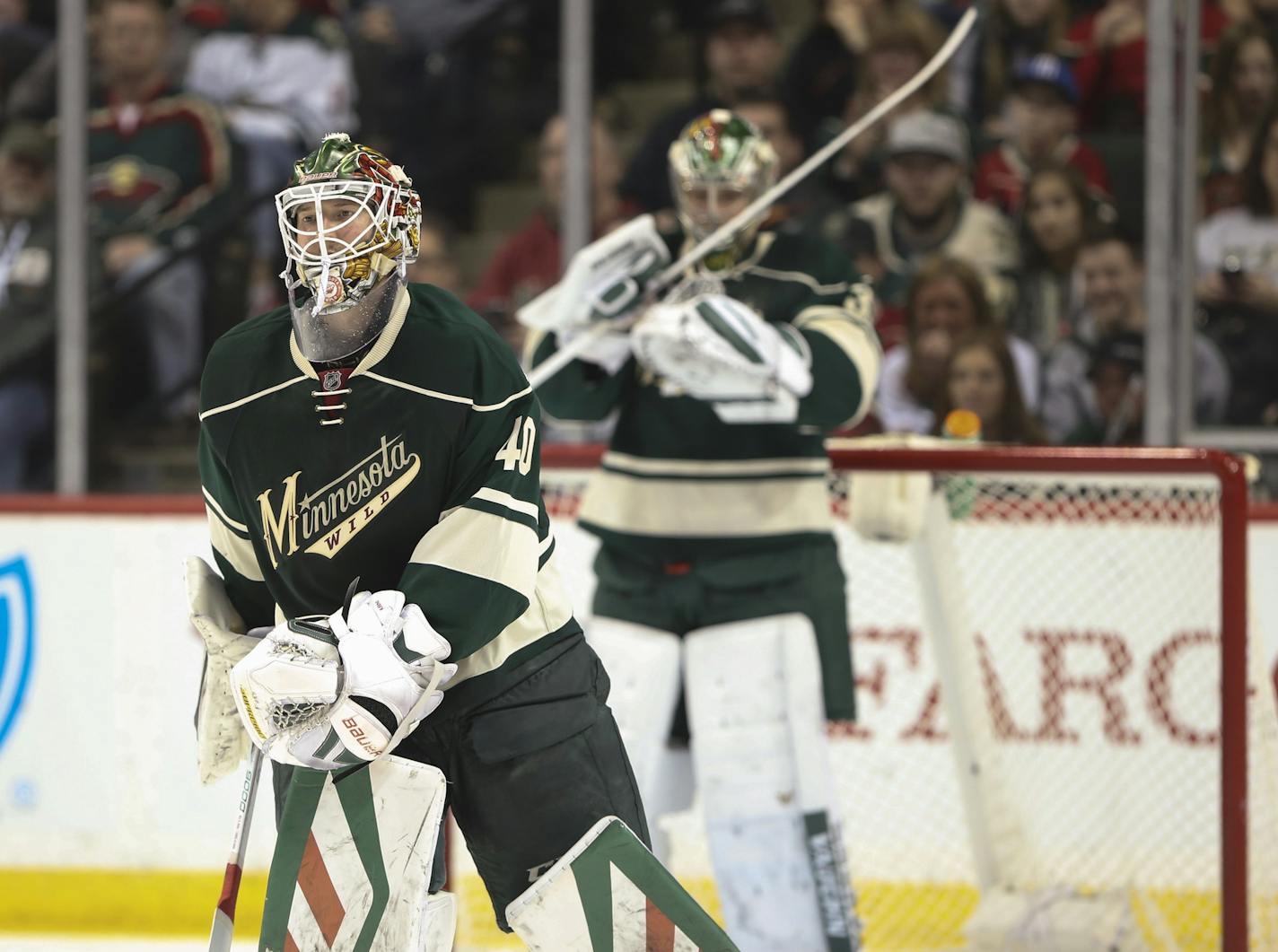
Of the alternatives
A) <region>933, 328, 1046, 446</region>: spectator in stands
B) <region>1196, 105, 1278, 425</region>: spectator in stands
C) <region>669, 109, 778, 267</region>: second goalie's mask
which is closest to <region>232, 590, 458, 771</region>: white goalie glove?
<region>669, 109, 778, 267</region>: second goalie's mask

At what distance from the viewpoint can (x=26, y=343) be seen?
4566mm

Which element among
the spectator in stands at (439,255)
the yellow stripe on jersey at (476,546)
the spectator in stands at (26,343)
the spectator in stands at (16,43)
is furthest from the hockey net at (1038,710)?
the spectator in stands at (16,43)

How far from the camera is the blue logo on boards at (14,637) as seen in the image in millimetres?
3719

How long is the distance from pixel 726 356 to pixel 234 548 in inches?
33.6

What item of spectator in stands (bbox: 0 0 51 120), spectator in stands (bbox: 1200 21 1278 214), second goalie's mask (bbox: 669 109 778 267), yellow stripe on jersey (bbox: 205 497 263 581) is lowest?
yellow stripe on jersey (bbox: 205 497 263 581)

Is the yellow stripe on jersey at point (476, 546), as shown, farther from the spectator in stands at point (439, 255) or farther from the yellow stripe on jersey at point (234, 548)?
the spectator in stands at point (439, 255)

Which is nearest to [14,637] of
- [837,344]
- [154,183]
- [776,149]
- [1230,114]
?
[154,183]

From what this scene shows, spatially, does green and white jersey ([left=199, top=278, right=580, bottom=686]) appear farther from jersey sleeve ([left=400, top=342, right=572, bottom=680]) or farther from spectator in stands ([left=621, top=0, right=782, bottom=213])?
spectator in stands ([left=621, top=0, right=782, bottom=213])

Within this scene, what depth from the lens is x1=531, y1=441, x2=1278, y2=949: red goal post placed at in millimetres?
2947

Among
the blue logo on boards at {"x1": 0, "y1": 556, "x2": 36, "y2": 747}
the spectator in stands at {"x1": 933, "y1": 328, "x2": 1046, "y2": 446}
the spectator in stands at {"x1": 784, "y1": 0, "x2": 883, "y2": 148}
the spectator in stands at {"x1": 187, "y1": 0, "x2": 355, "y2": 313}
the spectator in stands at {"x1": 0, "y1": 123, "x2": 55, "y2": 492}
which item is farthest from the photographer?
the spectator in stands at {"x1": 187, "y1": 0, "x2": 355, "y2": 313}

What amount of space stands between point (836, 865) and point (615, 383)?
78 centimetres

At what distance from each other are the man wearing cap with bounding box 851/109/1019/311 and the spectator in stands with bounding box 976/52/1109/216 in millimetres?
45

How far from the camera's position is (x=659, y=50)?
4.45 m

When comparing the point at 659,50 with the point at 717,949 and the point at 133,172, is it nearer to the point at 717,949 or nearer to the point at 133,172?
the point at 133,172
